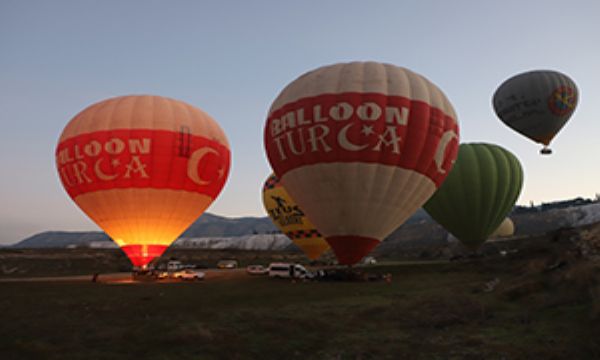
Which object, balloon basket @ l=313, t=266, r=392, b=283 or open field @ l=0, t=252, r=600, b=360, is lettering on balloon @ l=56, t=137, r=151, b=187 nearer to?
open field @ l=0, t=252, r=600, b=360

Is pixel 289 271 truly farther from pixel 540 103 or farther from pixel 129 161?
pixel 540 103

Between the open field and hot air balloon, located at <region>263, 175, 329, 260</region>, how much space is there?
1610 cm

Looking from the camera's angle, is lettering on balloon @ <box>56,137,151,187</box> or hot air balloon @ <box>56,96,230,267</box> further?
hot air balloon @ <box>56,96,230,267</box>

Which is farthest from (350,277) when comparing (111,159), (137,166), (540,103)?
(540,103)

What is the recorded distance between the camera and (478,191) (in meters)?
34.2

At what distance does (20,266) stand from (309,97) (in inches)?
1814

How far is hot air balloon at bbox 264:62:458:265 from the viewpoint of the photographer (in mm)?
21672

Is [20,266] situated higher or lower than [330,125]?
lower

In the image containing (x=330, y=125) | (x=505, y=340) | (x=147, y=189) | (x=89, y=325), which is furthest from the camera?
(x=147, y=189)

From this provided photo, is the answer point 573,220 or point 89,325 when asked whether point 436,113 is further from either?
point 573,220

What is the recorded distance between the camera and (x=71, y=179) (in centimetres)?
2942

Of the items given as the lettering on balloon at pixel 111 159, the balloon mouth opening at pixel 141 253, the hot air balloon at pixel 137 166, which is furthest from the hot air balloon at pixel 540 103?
the balloon mouth opening at pixel 141 253

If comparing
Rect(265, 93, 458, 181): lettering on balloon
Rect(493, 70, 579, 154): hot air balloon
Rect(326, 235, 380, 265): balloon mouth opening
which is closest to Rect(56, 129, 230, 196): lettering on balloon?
Rect(265, 93, 458, 181): lettering on balloon

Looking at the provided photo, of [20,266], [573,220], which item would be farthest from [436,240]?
[20,266]
